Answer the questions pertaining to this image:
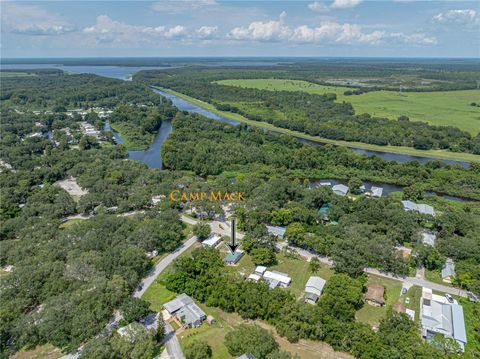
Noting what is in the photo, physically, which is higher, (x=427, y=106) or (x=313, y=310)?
(x=427, y=106)

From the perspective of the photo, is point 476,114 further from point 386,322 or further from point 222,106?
point 386,322

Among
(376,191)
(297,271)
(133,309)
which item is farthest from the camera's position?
(376,191)

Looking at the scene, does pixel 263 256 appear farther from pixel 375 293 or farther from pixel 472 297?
pixel 472 297

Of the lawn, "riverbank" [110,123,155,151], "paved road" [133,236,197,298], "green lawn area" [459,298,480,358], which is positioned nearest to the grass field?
"green lawn area" [459,298,480,358]

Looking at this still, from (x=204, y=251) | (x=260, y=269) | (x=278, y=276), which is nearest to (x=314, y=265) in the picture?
(x=278, y=276)

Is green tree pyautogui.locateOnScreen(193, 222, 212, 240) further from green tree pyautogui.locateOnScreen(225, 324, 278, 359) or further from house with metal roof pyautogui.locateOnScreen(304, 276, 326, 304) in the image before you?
green tree pyautogui.locateOnScreen(225, 324, 278, 359)

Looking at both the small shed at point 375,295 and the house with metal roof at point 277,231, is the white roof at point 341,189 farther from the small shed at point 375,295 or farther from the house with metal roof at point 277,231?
the small shed at point 375,295
